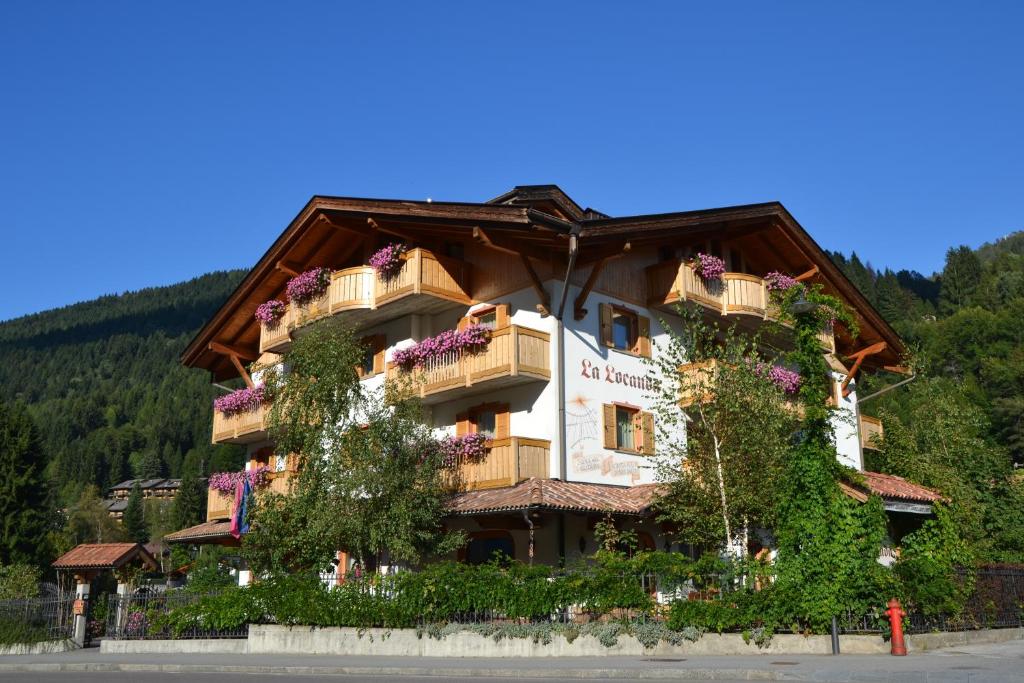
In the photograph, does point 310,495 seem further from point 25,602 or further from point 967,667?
point 967,667

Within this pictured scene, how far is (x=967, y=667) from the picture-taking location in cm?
1339

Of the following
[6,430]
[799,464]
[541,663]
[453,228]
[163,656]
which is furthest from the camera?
[6,430]

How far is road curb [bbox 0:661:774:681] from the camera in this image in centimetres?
1333

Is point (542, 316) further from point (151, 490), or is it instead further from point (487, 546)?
point (151, 490)

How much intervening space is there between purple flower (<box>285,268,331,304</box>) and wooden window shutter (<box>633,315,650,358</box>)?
28.4ft

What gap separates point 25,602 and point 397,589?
39.9 ft

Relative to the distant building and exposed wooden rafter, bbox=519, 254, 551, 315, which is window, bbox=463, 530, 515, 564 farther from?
the distant building

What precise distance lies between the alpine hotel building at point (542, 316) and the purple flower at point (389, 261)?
0.62 ft

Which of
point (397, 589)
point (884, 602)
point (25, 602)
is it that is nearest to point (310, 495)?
point (397, 589)

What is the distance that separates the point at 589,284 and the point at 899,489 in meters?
11.2

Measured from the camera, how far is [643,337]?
87.0 ft

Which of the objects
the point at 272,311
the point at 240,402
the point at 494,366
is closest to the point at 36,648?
the point at 240,402

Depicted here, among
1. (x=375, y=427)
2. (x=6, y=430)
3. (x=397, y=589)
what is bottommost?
(x=397, y=589)

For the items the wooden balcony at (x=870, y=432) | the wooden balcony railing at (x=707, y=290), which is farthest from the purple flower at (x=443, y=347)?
the wooden balcony at (x=870, y=432)
